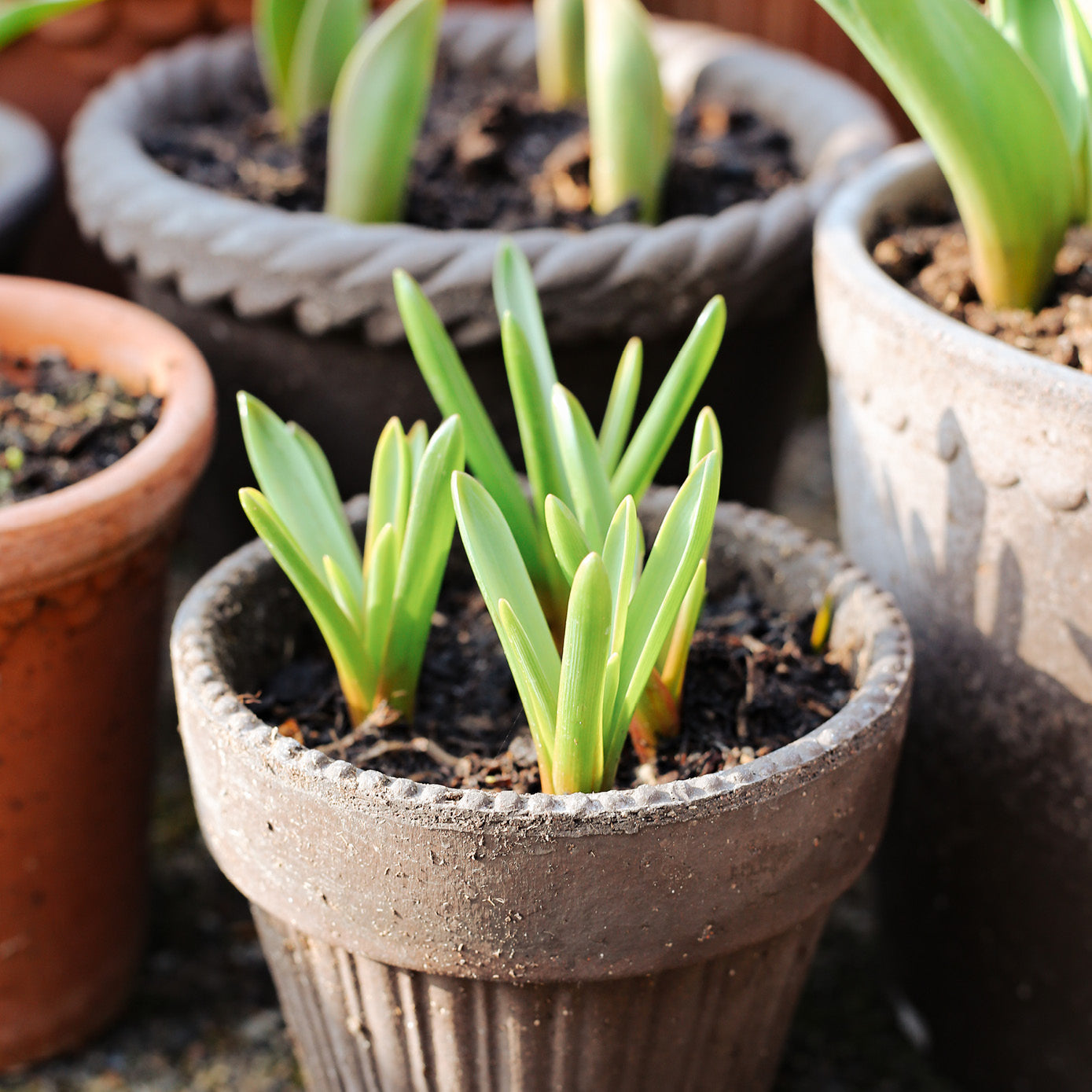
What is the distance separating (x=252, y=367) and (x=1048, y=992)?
2.96 ft

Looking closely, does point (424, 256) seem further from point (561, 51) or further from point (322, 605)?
point (561, 51)

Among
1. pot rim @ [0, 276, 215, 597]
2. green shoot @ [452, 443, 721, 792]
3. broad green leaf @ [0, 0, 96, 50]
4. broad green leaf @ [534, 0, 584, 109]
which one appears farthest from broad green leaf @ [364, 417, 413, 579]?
broad green leaf @ [534, 0, 584, 109]

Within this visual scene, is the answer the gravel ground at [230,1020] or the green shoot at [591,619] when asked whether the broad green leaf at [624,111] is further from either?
the gravel ground at [230,1020]

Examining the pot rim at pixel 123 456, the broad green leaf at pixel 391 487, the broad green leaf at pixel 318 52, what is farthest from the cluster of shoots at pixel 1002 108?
the broad green leaf at pixel 318 52

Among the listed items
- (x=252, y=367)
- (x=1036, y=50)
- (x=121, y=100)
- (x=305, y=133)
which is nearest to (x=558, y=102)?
(x=305, y=133)

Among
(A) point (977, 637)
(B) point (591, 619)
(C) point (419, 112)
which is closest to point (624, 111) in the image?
(C) point (419, 112)

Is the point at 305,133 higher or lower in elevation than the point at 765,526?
higher

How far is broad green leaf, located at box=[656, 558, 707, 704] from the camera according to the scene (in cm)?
81

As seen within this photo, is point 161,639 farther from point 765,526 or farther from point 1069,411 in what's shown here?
point 1069,411

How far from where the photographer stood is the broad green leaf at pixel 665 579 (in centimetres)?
70

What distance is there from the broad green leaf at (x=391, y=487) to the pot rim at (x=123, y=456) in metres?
0.21

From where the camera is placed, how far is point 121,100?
4.94 ft

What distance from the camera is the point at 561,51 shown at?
63.4 inches

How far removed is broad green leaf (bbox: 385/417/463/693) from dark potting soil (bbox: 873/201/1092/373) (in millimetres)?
420
